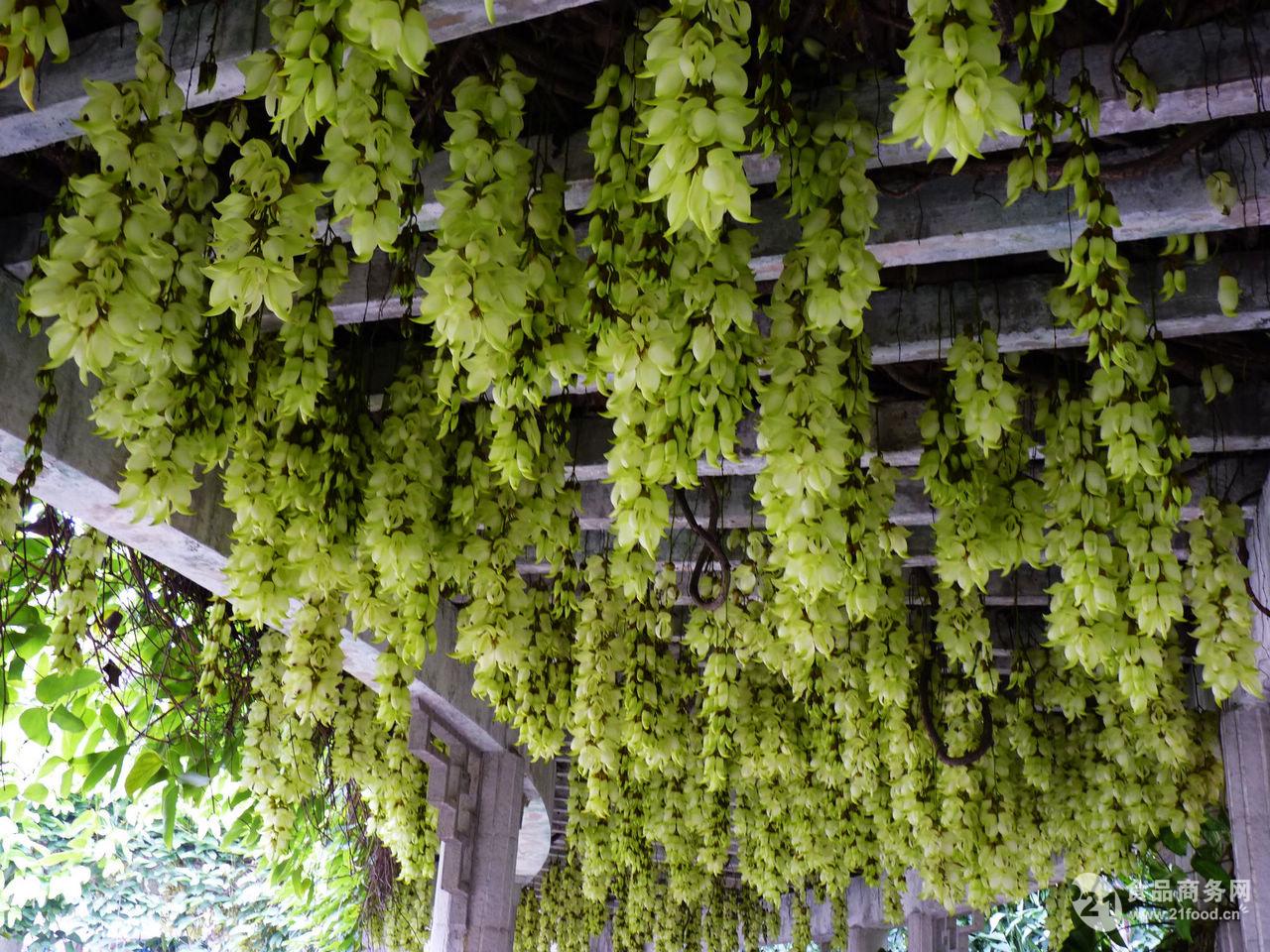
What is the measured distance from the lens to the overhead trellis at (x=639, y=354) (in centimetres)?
166

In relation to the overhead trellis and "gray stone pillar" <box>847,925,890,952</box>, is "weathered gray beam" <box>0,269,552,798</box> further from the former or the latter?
"gray stone pillar" <box>847,925,890,952</box>

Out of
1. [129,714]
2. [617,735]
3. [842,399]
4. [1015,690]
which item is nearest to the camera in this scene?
[842,399]

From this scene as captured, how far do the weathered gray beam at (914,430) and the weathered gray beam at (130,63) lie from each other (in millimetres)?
1436

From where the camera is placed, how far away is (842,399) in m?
2.35

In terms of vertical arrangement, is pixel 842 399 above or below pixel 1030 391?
below

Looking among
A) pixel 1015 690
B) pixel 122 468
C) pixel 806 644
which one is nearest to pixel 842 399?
pixel 806 644

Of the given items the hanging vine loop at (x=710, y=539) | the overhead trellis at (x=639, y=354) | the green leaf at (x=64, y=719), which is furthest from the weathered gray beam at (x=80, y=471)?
the hanging vine loop at (x=710, y=539)

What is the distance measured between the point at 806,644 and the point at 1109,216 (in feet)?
4.48

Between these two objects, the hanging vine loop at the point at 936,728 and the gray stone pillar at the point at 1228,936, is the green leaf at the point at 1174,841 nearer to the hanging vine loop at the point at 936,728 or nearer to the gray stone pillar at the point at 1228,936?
the hanging vine loop at the point at 936,728

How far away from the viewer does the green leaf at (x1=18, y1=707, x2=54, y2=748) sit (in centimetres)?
357

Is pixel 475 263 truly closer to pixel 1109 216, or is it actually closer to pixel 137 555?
pixel 1109 216

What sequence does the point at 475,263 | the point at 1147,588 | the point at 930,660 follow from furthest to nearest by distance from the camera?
the point at 930,660 < the point at 1147,588 < the point at 475,263

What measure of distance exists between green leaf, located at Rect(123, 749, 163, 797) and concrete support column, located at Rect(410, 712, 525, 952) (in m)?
1.34

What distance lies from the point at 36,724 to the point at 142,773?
552 mm
